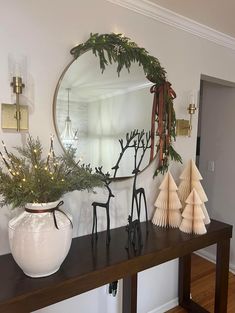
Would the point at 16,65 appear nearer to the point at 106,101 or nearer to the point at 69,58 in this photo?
the point at 69,58

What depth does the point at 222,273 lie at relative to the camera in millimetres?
1799

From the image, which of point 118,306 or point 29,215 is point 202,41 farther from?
point 118,306

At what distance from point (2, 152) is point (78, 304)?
1103 millimetres

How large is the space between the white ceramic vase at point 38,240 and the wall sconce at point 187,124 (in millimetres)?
1233

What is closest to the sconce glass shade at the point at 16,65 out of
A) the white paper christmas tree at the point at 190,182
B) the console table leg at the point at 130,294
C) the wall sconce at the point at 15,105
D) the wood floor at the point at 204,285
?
the wall sconce at the point at 15,105

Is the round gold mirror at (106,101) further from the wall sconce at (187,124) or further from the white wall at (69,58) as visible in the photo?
the wall sconce at (187,124)

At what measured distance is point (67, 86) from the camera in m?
1.47

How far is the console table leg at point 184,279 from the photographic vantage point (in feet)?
7.14

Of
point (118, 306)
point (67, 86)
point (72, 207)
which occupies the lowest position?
point (118, 306)

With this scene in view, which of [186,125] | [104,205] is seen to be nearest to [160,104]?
[186,125]

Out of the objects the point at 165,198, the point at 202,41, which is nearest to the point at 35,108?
the point at 165,198

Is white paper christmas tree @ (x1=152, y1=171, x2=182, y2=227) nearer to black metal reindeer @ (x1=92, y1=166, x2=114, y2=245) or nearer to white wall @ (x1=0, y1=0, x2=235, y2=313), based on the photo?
white wall @ (x1=0, y1=0, x2=235, y2=313)

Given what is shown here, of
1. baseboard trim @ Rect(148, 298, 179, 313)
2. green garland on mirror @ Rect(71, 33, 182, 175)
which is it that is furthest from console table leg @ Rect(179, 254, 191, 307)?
green garland on mirror @ Rect(71, 33, 182, 175)

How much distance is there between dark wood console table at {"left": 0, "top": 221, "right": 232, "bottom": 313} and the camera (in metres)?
1.04
